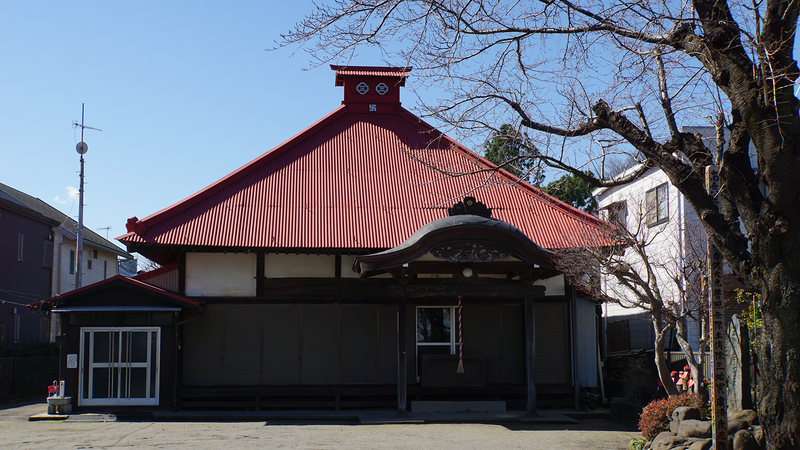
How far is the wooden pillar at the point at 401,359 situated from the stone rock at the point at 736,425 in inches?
262

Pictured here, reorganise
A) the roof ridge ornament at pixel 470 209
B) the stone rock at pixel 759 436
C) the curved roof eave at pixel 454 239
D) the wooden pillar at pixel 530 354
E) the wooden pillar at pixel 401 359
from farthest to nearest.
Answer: the wooden pillar at pixel 530 354 → the wooden pillar at pixel 401 359 → the roof ridge ornament at pixel 470 209 → the curved roof eave at pixel 454 239 → the stone rock at pixel 759 436

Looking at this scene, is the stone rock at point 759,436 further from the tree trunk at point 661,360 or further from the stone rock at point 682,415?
the tree trunk at point 661,360

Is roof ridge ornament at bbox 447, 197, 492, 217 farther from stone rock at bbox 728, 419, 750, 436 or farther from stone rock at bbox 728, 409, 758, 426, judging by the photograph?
stone rock at bbox 728, 419, 750, 436

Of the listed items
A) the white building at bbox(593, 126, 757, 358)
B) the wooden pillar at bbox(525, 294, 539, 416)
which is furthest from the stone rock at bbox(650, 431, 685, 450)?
the white building at bbox(593, 126, 757, 358)

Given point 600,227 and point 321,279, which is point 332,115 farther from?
point 600,227

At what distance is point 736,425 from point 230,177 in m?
12.6

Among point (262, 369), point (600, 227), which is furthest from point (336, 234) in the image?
point (600, 227)

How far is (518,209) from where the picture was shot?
1698 centimetres

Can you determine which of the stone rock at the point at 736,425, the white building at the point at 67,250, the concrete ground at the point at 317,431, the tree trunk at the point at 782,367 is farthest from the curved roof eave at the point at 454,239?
the white building at the point at 67,250

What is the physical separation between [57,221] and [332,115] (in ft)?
56.7

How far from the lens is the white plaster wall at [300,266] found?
15.2 meters

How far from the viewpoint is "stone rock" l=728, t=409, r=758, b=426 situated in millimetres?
8891

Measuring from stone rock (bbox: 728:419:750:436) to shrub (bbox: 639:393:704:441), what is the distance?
1.23 meters

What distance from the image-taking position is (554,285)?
15883 millimetres
